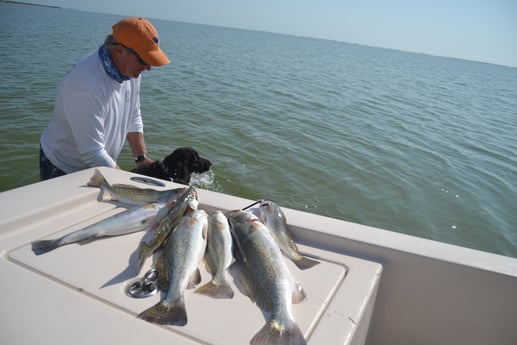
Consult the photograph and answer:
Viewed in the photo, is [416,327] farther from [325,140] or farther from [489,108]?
[489,108]

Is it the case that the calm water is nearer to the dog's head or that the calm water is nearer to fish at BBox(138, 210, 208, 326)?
the dog's head

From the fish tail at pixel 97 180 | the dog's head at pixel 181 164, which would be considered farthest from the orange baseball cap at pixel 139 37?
the dog's head at pixel 181 164

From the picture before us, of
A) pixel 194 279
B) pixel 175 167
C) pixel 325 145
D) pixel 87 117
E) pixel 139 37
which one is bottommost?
pixel 325 145

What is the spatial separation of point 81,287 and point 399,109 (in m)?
18.4

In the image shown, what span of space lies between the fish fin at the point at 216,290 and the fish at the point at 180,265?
0.08 meters

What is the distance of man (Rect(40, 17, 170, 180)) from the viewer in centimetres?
330

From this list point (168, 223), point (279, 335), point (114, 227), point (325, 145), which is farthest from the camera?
point (325, 145)

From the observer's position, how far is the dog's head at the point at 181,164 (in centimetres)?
440

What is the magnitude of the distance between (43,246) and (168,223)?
0.73 metres

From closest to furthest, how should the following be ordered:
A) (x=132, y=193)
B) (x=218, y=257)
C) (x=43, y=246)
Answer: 1. (x=43, y=246)
2. (x=218, y=257)
3. (x=132, y=193)

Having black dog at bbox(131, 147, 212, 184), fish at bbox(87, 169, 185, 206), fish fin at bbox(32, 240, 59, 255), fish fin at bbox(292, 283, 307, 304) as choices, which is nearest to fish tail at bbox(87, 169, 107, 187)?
fish at bbox(87, 169, 185, 206)

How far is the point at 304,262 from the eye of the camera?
7.52 feet

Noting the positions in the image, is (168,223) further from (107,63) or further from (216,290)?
(107,63)

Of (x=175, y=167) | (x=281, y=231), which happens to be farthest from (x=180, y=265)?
(x=175, y=167)
